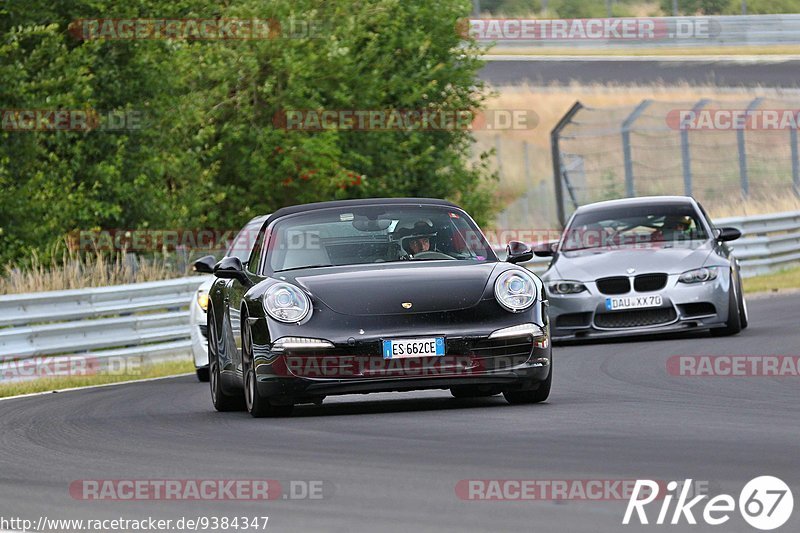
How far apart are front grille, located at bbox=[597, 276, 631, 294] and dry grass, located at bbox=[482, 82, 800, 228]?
18.9 m

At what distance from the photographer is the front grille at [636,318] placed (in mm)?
16547

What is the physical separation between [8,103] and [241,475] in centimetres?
1843

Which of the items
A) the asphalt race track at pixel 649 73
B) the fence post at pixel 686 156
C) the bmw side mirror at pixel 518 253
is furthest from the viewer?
the asphalt race track at pixel 649 73

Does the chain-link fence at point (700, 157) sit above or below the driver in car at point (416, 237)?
below

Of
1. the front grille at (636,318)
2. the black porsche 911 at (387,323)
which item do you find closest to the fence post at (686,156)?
the front grille at (636,318)

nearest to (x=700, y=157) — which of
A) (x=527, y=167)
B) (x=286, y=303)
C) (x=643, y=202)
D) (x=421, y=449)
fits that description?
(x=527, y=167)

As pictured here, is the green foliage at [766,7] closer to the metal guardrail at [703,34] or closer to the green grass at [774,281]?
the metal guardrail at [703,34]

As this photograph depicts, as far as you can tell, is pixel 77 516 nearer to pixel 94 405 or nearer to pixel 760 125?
pixel 94 405

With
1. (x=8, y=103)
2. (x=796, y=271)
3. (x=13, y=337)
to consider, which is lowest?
(x=796, y=271)

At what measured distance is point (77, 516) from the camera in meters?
6.89

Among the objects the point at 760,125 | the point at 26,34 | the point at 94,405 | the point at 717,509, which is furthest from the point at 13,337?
the point at 760,125

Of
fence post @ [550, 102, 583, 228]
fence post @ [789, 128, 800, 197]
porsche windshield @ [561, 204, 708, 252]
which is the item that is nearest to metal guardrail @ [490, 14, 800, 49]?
fence post @ [789, 128, 800, 197]

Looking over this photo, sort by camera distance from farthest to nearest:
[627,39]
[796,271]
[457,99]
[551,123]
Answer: [627,39]
[551,123]
[457,99]
[796,271]

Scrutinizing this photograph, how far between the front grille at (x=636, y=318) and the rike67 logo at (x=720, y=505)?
9646 millimetres
